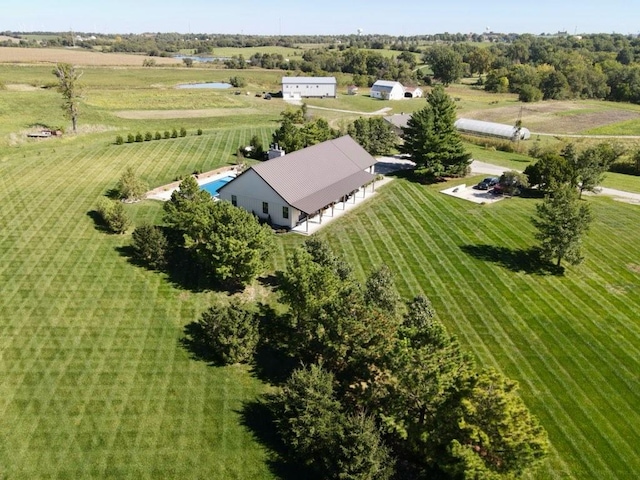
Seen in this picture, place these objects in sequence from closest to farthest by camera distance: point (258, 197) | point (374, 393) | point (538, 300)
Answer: point (374, 393) → point (538, 300) → point (258, 197)

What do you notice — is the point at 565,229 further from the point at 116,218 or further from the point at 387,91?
the point at 387,91

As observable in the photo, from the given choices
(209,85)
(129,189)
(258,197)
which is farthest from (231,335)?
(209,85)

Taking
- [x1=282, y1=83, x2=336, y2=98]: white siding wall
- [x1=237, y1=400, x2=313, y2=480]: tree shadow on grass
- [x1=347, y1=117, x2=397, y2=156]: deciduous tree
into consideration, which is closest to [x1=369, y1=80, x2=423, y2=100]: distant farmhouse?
[x1=282, y1=83, x2=336, y2=98]: white siding wall

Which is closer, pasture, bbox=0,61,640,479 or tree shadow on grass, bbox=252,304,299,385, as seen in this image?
pasture, bbox=0,61,640,479

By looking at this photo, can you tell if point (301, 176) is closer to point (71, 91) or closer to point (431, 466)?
point (431, 466)

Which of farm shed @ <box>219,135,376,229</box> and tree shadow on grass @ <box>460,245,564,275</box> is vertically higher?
farm shed @ <box>219,135,376,229</box>

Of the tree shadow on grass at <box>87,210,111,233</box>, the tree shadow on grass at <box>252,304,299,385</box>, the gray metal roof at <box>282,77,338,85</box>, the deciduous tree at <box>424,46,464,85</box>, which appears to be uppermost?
the deciduous tree at <box>424,46,464,85</box>

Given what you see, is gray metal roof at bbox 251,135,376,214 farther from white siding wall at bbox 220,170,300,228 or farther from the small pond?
the small pond
